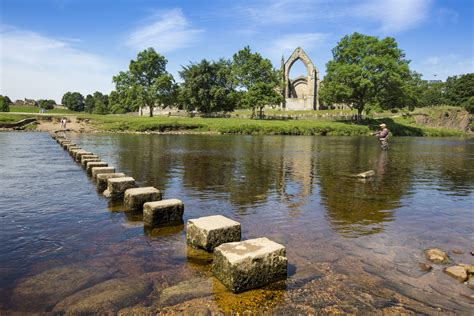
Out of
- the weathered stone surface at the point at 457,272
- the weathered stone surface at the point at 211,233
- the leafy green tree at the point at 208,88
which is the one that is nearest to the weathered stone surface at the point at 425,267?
the weathered stone surface at the point at 457,272

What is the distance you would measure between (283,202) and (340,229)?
2870 mm

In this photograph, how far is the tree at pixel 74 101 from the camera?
15588cm

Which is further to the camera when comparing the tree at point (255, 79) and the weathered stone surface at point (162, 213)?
the tree at point (255, 79)

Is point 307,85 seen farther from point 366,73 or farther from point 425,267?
point 425,267

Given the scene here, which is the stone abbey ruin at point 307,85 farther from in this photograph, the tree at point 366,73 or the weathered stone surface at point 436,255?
the weathered stone surface at point 436,255

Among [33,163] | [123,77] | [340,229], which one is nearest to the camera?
[340,229]

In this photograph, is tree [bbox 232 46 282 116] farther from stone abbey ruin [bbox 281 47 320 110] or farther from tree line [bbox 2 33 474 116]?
stone abbey ruin [bbox 281 47 320 110]

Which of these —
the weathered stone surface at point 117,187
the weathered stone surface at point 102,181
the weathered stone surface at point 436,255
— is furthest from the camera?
the weathered stone surface at point 102,181

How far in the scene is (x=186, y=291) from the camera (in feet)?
16.5

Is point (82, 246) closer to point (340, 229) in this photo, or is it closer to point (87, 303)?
point (87, 303)

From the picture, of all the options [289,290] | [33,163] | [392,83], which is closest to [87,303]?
[289,290]

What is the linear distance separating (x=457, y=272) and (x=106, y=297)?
221 inches

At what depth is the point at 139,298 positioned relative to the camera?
4.84 meters

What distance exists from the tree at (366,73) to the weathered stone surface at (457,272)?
5419cm
